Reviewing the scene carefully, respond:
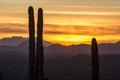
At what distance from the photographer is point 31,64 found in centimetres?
1933

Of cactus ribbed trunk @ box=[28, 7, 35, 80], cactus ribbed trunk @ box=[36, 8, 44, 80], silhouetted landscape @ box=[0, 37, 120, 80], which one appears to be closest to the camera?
cactus ribbed trunk @ box=[36, 8, 44, 80]

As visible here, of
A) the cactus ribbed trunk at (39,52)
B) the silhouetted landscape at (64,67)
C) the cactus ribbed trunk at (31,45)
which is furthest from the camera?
the silhouetted landscape at (64,67)

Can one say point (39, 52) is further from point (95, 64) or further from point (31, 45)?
point (95, 64)

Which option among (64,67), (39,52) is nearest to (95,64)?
(39,52)

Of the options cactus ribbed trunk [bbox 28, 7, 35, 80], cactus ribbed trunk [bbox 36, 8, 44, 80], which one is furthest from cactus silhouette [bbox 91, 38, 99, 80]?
cactus ribbed trunk [bbox 28, 7, 35, 80]

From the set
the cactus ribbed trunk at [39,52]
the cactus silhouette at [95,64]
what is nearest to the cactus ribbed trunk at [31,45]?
the cactus ribbed trunk at [39,52]

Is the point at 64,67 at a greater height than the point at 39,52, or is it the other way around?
the point at 39,52

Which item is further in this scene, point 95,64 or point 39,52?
point 95,64

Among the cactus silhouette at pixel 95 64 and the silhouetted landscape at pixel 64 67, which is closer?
the cactus silhouette at pixel 95 64

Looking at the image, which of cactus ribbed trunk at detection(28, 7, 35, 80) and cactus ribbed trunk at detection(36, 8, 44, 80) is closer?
cactus ribbed trunk at detection(36, 8, 44, 80)

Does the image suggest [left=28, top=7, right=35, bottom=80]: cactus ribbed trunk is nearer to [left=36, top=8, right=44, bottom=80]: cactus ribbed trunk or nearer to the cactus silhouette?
[left=36, top=8, right=44, bottom=80]: cactus ribbed trunk

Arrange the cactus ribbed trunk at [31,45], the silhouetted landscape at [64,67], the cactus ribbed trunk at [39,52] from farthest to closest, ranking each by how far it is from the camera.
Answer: the silhouetted landscape at [64,67]
the cactus ribbed trunk at [31,45]
the cactus ribbed trunk at [39,52]

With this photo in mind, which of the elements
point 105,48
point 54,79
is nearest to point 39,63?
point 54,79

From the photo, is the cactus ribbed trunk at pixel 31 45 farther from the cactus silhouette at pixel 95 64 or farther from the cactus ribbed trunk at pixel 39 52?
the cactus silhouette at pixel 95 64
